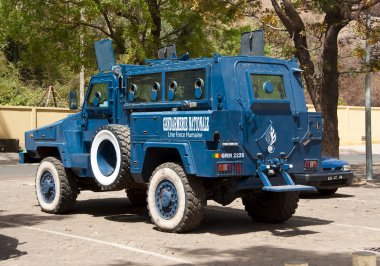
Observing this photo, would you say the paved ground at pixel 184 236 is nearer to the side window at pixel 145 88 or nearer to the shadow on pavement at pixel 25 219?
the shadow on pavement at pixel 25 219

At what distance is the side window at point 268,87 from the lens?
1110cm

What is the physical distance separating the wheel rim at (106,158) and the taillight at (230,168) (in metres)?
2.42

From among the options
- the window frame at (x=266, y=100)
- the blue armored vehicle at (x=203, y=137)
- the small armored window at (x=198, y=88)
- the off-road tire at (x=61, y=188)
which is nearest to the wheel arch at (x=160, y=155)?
the blue armored vehicle at (x=203, y=137)

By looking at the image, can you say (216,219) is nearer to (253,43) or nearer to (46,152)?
(253,43)

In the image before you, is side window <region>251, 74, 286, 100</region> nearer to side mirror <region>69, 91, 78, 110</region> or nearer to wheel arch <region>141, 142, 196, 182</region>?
wheel arch <region>141, 142, 196, 182</region>

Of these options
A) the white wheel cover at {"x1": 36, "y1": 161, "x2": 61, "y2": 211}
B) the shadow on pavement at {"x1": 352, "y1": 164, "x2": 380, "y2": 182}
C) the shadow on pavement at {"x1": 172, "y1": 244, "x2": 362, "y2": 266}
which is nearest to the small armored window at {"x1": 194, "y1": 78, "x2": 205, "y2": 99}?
the shadow on pavement at {"x1": 172, "y1": 244, "x2": 362, "y2": 266}

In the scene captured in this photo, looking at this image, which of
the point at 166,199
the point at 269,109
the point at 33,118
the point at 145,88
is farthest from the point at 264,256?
the point at 33,118

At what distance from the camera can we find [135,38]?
26.6 metres

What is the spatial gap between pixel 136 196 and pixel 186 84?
3.98 meters

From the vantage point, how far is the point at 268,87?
438 inches

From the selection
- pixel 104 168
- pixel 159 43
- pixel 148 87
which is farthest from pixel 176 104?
pixel 159 43

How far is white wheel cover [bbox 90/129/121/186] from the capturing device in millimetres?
11797

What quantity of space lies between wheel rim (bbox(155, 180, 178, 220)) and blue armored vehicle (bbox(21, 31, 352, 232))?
0.6 inches

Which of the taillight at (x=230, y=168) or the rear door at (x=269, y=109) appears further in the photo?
the rear door at (x=269, y=109)
